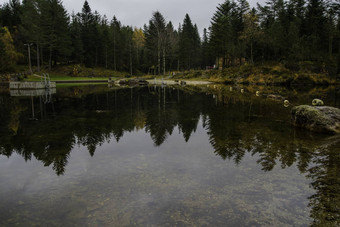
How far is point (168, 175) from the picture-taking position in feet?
21.8

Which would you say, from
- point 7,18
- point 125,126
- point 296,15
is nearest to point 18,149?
point 125,126

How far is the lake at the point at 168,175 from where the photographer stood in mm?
4688

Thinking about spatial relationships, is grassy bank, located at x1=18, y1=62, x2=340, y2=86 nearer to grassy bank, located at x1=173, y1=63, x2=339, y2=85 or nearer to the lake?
grassy bank, located at x1=173, y1=63, x2=339, y2=85

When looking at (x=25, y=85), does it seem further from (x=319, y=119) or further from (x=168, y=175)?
(x=319, y=119)

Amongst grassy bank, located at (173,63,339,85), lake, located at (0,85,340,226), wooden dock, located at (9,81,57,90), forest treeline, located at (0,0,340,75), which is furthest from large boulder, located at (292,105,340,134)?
forest treeline, located at (0,0,340,75)

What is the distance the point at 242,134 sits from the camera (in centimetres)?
1087

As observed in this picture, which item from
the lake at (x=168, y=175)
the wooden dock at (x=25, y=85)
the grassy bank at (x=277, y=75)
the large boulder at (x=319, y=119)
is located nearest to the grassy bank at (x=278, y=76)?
the grassy bank at (x=277, y=75)

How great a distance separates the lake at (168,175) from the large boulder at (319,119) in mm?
636

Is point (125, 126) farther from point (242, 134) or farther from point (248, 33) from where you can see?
point (248, 33)

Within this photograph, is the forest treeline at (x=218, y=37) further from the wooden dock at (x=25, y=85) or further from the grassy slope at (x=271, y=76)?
the wooden dock at (x=25, y=85)

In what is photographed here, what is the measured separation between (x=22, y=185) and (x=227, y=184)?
17.4ft

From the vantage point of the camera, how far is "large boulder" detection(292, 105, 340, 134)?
11008 mm

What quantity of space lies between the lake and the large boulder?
0.64 meters

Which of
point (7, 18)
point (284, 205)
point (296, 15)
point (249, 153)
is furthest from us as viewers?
point (7, 18)
